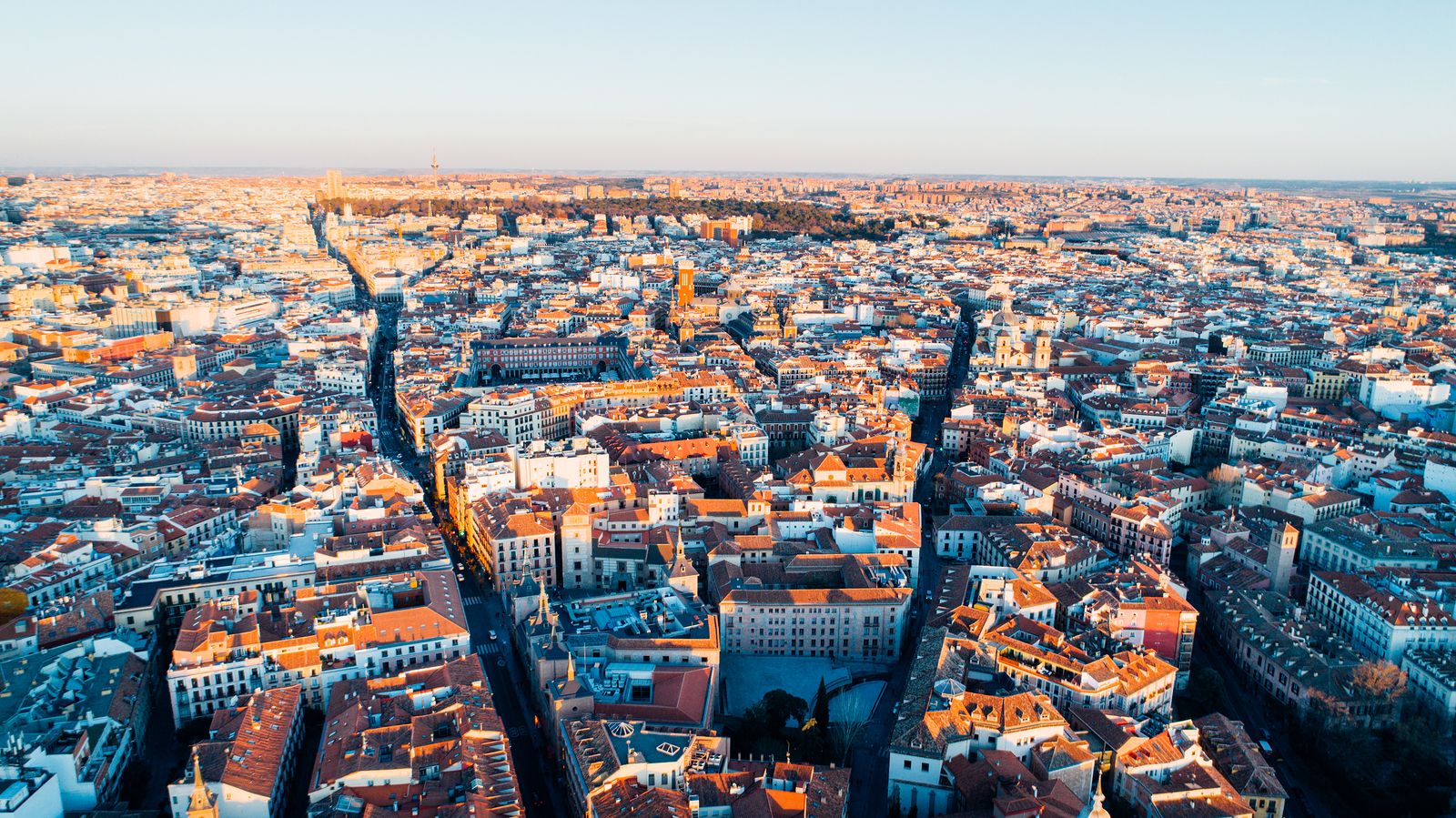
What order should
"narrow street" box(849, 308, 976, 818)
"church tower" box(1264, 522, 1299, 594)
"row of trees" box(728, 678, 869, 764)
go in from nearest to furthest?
"narrow street" box(849, 308, 976, 818)
"row of trees" box(728, 678, 869, 764)
"church tower" box(1264, 522, 1299, 594)

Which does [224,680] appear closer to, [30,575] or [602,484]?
[30,575]

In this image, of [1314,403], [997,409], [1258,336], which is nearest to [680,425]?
[997,409]

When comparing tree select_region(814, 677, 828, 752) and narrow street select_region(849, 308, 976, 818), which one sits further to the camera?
tree select_region(814, 677, 828, 752)

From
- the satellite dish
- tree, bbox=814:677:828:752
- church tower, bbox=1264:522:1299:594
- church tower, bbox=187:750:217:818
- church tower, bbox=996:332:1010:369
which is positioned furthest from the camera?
church tower, bbox=996:332:1010:369

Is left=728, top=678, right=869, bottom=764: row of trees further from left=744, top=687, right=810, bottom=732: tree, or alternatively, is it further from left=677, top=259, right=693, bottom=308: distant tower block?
left=677, top=259, right=693, bottom=308: distant tower block

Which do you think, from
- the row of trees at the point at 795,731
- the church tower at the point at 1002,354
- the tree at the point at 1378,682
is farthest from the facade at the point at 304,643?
the church tower at the point at 1002,354

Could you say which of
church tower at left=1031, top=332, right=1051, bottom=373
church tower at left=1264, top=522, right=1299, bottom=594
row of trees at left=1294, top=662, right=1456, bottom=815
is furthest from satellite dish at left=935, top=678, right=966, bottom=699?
church tower at left=1031, top=332, right=1051, bottom=373

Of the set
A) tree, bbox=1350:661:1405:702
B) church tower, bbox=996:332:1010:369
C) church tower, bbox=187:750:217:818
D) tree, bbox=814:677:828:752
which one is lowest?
tree, bbox=814:677:828:752

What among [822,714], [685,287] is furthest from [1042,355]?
[822,714]
